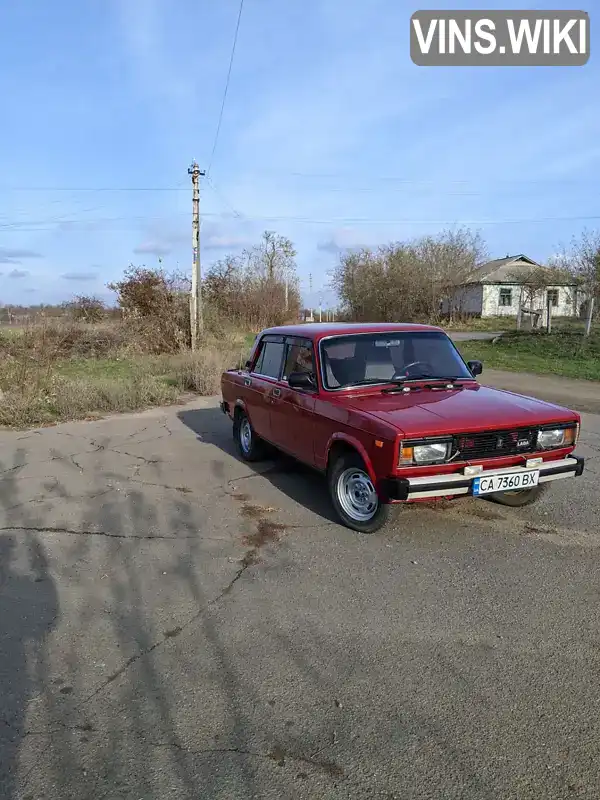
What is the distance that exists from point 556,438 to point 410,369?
1517 millimetres

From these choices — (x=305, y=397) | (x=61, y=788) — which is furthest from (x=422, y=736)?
(x=305, y=397)

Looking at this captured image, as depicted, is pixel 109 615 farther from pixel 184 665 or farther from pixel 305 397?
pixel 305 397

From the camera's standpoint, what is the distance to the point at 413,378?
568 cm

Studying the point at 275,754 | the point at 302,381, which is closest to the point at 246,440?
the point at 302,381

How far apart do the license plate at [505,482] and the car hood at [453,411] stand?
0.37 meters

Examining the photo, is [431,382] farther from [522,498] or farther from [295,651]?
[295,651]

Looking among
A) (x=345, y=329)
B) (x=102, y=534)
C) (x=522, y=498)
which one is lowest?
(x=102, y=534)

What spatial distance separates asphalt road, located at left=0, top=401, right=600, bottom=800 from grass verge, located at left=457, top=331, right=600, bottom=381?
11030 millimetres

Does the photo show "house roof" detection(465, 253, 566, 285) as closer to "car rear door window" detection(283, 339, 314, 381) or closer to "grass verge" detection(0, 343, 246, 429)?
"grass verge" detection(0, 343, 246, 429)

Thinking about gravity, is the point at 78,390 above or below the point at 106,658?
above

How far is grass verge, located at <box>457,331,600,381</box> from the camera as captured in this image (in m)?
16.0

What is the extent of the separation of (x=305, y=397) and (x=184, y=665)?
2977 millimetres

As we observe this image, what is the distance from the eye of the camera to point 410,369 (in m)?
5.79

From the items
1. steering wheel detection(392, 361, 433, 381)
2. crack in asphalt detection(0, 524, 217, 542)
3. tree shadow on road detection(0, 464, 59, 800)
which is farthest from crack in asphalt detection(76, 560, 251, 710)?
steering wheel detection(392, 361, 433, 381)
